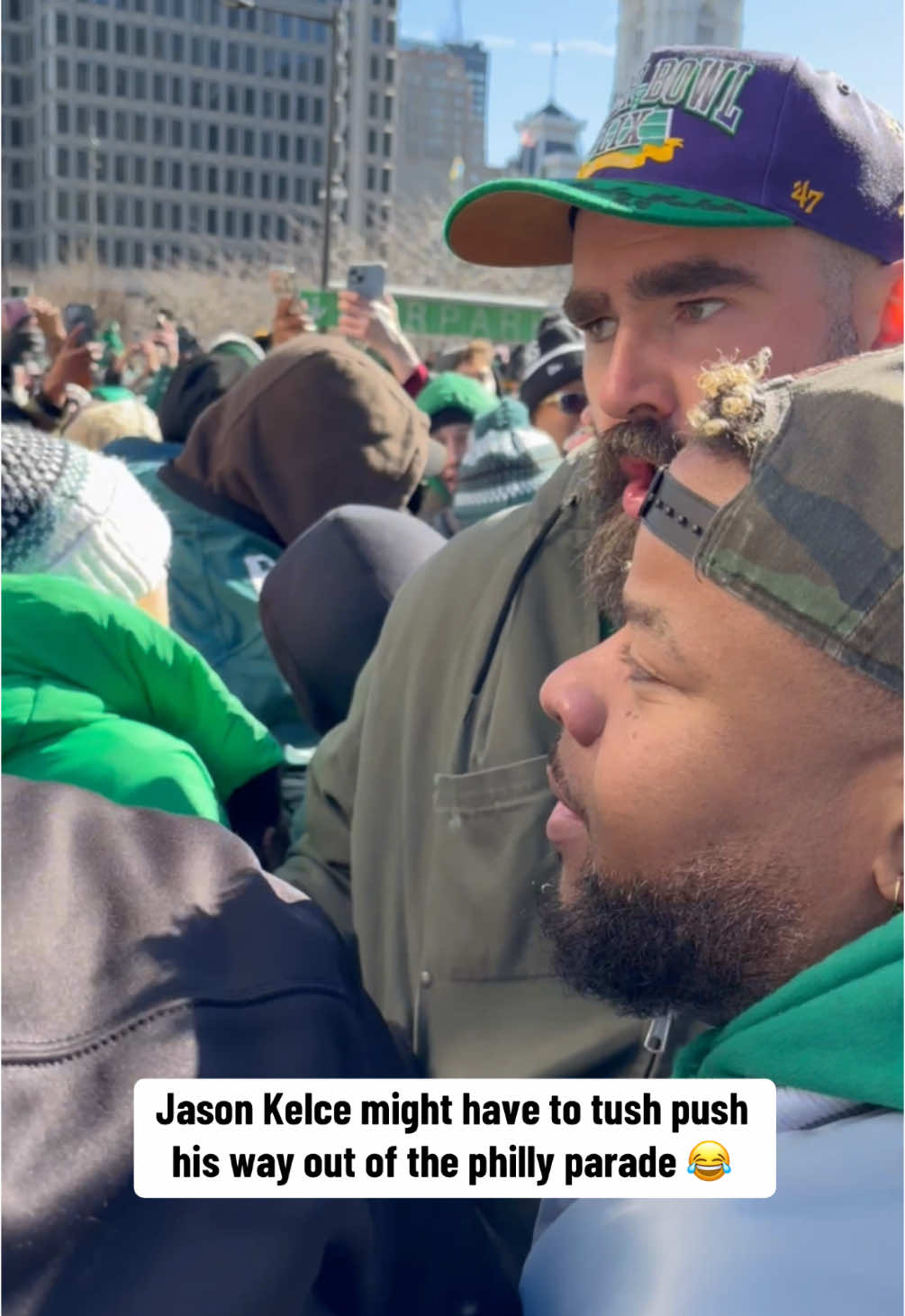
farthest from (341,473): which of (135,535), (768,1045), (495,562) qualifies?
(768,1045)

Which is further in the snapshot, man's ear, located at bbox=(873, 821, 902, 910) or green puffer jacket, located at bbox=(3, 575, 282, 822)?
green puffer jacket, located at bbox=(3, 575, 282, 822)

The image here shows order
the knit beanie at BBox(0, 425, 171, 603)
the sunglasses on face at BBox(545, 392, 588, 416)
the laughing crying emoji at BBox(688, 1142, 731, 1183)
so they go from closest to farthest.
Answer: the laughing crying emoji at BBox(688, 1142, 731, 1183) < the knit beanie at BBox(0, 425, 171, 603) < the sunglasses on face at BBox(545, 392, 588, 416)

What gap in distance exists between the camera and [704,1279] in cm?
91

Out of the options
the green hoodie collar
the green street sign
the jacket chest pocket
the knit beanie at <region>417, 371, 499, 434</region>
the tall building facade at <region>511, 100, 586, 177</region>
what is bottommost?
the tall building facade at <region>511, 100, 586, 177</region>

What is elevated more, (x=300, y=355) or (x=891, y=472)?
(x=891, y=472)

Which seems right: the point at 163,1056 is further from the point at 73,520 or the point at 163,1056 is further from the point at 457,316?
the point at 457,316

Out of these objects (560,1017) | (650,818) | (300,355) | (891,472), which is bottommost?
(560,1017)

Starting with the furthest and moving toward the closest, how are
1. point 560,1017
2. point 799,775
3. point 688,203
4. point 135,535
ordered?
point 135,535
point 688,203
point 560,1017
point 799,775

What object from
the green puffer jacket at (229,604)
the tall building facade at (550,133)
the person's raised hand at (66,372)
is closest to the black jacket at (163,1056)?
the green puffer jacket at (229,604)

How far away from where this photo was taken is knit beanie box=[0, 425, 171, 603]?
2102 millimetres

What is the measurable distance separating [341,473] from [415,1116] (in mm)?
2462

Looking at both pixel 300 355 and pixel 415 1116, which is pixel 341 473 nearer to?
pixel 300 355

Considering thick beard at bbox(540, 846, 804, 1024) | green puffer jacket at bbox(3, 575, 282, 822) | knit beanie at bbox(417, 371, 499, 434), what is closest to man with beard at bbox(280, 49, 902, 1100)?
green puffer jacket at bbox(3, 575, 282, 822)
